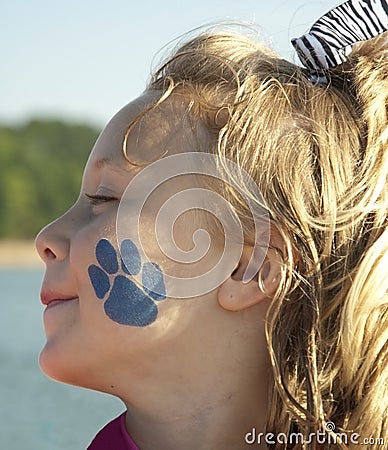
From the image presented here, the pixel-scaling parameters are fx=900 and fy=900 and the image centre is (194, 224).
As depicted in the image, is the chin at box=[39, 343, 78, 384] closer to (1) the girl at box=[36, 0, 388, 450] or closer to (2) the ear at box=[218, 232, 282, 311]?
(1) the girl at box=[36, 0, 388, 450]

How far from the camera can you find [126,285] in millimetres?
1307

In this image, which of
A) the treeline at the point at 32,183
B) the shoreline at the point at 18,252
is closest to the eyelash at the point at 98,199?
the shoreline at the point at 18,252

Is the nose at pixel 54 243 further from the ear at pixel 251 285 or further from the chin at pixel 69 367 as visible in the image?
the ear at pixel 251 285

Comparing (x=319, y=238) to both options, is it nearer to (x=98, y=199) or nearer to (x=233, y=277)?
(x=233, y=277)

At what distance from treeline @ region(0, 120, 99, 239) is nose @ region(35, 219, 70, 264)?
1367 centimetres

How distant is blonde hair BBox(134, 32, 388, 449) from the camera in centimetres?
129

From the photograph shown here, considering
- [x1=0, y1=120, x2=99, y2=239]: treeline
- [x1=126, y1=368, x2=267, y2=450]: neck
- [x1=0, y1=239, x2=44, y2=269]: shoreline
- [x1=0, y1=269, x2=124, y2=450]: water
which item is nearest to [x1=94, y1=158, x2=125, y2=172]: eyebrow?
[x1=126, y1=368, x2=267, y2=450]: neck

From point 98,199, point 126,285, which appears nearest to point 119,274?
point 126,285

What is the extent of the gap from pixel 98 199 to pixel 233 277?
0.24 metres

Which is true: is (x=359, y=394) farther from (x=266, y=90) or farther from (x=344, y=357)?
(x=266, y=90)

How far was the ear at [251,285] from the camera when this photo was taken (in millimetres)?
1307

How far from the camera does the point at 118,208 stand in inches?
52.5

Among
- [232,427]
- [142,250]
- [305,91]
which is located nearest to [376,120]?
[305,91]

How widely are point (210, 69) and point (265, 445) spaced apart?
576 mm
